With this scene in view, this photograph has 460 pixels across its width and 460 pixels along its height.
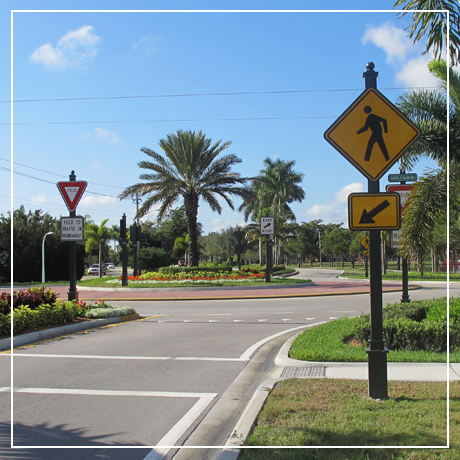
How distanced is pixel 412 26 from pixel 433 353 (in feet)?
18.2

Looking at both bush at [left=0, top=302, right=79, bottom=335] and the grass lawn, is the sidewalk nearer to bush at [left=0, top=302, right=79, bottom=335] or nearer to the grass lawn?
bush at [left=0, top=302, right=79, bottom=335]

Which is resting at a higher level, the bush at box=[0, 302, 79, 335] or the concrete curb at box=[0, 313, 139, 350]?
the bush at box=[0, 302, 79, 335]

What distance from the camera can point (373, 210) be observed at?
16.8 feet

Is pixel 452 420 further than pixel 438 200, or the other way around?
pixel 438 200

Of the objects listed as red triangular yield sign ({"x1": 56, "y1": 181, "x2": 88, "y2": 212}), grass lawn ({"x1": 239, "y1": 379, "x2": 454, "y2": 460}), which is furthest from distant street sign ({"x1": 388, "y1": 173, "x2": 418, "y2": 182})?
red triangular yield sign ({"x1": 56, "y1": 181, "x2": 88, "y2": 212})

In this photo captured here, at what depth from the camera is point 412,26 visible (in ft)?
27.4

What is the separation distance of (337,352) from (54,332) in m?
6.37

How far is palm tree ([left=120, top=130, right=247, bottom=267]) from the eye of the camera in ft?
103

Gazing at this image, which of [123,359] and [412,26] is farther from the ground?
[412,26]

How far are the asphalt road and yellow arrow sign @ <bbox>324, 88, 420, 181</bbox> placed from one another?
3110mm

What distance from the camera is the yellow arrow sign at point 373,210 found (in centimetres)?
511

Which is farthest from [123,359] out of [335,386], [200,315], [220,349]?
[200,315]

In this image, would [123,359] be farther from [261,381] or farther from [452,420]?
[452,420]

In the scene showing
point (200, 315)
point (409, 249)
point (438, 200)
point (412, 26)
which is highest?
point (412, 26)
